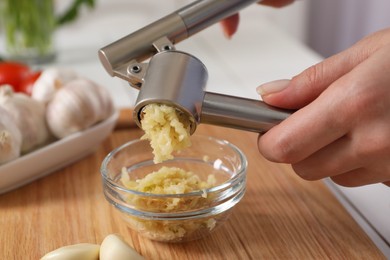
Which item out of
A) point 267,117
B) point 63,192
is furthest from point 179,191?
point 63,192

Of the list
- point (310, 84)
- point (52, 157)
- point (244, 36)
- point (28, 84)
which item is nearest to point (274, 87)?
point (310, 84)

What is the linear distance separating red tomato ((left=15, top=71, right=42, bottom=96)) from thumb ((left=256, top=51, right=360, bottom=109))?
27.0 inches

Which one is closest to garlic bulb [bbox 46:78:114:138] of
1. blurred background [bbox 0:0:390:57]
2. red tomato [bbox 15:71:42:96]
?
red tomato [bbox 15:71:42:96]

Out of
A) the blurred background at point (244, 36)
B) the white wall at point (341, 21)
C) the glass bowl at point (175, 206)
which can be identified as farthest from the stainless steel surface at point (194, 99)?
the white wall at point (341, 21)

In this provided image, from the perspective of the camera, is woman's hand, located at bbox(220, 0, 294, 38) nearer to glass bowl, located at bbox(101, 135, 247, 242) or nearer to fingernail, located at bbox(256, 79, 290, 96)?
glass bowl, located at bbox(101, 135, 247, 242)

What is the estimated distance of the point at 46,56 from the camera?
6.61ft

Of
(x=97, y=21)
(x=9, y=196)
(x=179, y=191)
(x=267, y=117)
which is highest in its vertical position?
(x=267, y=117)

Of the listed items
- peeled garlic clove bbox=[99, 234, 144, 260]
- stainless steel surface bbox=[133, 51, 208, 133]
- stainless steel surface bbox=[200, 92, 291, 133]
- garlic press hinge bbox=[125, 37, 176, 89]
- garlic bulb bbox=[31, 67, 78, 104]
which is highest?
stainless steel surface bbox=[133, 51, 208, 133]

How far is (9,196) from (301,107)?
566mm

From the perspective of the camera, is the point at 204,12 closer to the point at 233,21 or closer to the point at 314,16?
the point at 233,21

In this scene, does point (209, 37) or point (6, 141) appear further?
point (209, 37)

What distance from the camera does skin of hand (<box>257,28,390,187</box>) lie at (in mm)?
807

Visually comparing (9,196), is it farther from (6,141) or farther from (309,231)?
(309,231)

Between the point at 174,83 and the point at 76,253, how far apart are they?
28cm
